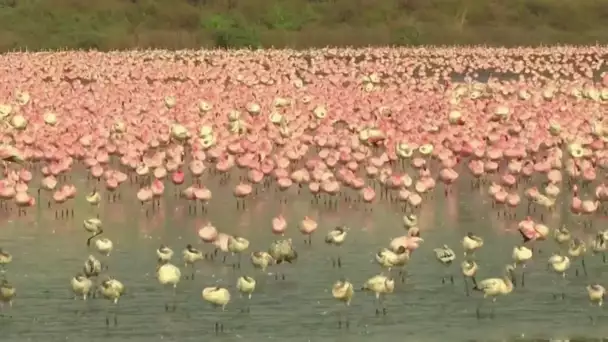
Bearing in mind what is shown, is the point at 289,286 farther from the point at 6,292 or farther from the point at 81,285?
the point at 6,292

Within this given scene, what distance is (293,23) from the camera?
5847 centimetres

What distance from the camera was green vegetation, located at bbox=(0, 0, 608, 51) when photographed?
175 ft

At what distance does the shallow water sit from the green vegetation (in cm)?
3294

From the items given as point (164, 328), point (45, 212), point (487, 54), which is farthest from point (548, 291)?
point (487, 54)

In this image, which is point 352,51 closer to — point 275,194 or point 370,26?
point 370,26

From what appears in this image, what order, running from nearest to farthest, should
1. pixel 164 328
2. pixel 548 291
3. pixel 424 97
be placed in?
pixel 164 328 → pixel 548 291 → pixel 424 97

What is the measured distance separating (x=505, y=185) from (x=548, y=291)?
5.26 metres

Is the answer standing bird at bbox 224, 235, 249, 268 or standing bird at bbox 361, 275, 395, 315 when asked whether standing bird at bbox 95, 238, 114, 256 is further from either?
standing bird at bbox 361, 275, 395, 315

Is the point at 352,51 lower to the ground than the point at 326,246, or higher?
higher

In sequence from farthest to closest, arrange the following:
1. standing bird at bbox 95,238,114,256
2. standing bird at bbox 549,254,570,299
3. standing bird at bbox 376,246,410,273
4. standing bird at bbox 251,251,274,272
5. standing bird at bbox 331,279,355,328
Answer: standing bird at bbox 95,238,114,256
standing bird at bbox 251,251,274,272
standing bird at bbox 549,254,570,299
standing bird at bbox 376,246,410,273
standing bird at bbox 331,279,355,328

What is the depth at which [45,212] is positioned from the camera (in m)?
19.0

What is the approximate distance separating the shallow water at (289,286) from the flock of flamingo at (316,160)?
170 millimetres

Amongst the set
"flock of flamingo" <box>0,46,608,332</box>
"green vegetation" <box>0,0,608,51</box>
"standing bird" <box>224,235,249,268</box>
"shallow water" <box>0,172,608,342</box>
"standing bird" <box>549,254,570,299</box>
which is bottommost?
"shallow water" <box>0,172,608,342</box>

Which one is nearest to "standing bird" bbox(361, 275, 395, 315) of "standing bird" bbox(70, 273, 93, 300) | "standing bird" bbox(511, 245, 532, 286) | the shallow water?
the shallow water
